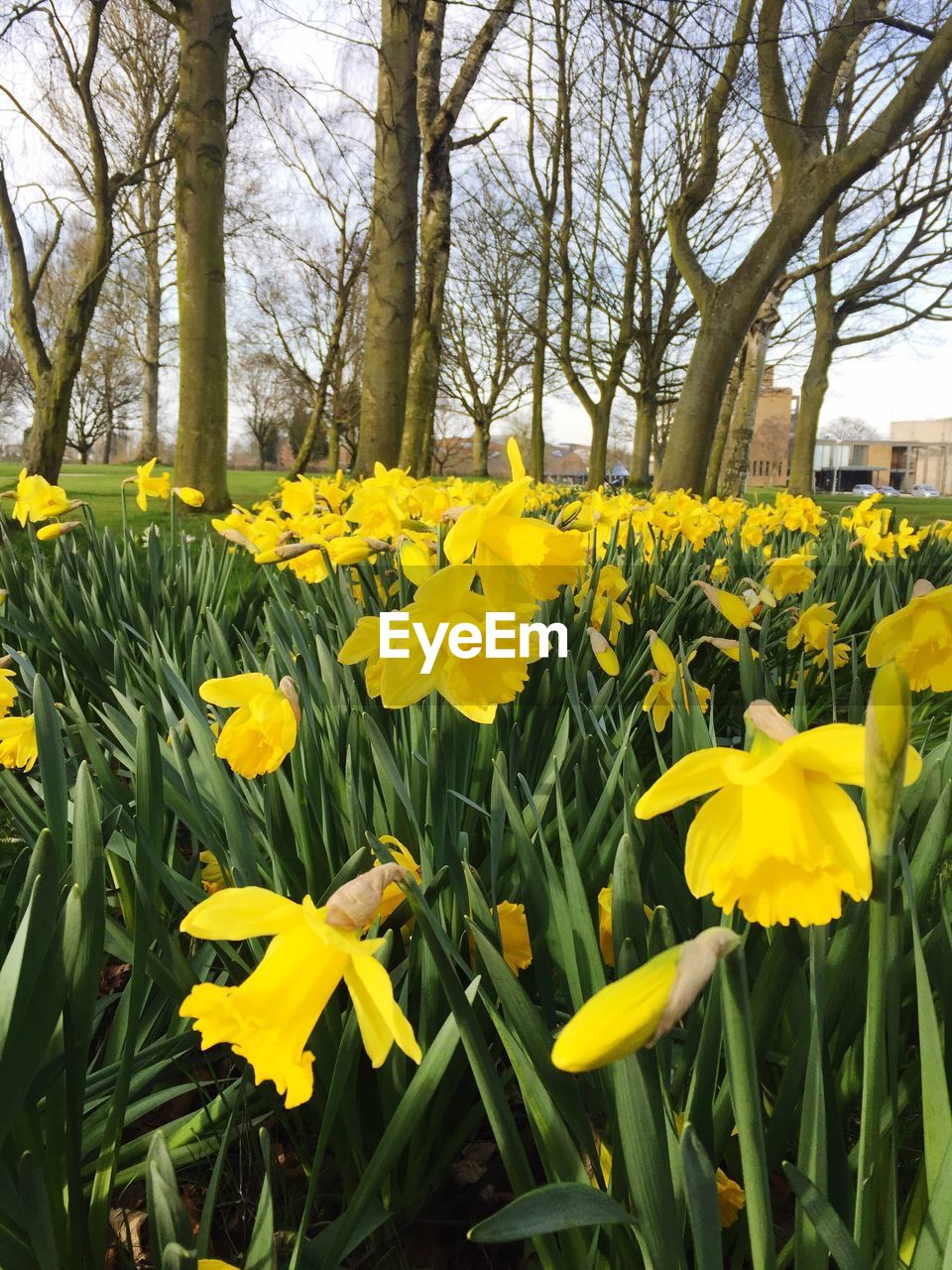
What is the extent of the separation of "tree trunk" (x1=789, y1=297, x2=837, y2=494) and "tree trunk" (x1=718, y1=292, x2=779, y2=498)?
1.61m

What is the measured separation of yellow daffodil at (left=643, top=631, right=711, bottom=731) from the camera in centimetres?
144

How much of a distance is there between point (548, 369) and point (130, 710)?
74.5 ft

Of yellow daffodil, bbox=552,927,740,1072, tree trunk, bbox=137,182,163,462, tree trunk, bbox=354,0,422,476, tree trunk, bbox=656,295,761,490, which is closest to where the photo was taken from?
yellow daffodil, bbox=552,927,740,1072

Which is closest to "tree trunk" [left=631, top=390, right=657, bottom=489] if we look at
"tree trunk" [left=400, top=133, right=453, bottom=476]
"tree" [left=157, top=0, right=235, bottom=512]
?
"tree trunk" [left=400, top=133, right=453, bottom=476]

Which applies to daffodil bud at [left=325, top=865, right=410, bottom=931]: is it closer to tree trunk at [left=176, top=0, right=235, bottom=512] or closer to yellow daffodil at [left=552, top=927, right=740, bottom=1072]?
yellow daffodil at [left=552, top=927, right=740, bottom=1072]

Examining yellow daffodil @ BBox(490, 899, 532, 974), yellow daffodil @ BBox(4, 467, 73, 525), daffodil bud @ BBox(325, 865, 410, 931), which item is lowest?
yellow daffodil @ BBox(490, 899, 532, 974)

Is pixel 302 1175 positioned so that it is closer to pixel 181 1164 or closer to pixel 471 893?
pixel 181 1164

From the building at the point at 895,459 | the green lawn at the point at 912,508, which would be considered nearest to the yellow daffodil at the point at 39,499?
the green lawn at the point at 912,508

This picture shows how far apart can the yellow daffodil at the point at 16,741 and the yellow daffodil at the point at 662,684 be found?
1060 mm

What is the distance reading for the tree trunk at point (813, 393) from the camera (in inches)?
539

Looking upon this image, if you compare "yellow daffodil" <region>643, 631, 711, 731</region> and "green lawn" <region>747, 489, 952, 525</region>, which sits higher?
"green lawn" <region>747, 489, 952, 525</region>

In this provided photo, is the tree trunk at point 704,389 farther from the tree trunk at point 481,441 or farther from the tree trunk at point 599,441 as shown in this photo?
the tree trunk at point 481,441

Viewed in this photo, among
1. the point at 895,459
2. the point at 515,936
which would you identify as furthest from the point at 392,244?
the point at 895,459

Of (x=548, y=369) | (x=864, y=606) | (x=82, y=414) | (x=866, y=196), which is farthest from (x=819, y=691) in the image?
(x=82, y=414)
